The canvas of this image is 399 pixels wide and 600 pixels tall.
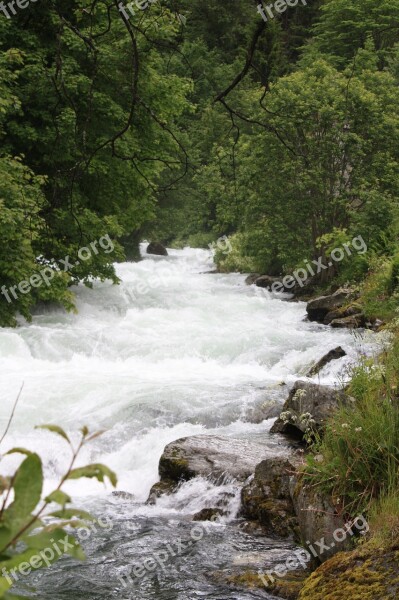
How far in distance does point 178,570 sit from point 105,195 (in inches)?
516

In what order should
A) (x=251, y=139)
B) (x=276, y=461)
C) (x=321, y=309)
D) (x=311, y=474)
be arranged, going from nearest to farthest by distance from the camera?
(x=311, y=474) < (x=276, y=461) < (x=321, y=309) < (x=251, y=139)

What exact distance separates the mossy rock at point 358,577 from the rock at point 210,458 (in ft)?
9.93

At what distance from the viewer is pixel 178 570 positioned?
5.09m

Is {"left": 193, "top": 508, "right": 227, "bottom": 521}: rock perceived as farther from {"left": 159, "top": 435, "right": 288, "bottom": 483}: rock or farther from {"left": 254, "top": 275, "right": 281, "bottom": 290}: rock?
{"left": 254, "top": 275, "right": 281, "bottom": 290}: rock

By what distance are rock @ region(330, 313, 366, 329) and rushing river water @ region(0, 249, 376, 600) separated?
0.32 metres

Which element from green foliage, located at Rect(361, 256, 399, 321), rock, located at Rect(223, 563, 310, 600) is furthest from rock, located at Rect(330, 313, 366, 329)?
rock, located at Rect(223, 563, 310, 600)

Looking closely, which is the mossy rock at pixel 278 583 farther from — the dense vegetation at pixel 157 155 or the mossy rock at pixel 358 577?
the dense vegetation at pixel 157 155

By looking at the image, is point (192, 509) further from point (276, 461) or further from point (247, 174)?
point (247, 174)

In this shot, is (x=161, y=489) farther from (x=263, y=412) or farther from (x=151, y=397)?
(x=151, y=397)

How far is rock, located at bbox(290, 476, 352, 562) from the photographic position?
423 cm

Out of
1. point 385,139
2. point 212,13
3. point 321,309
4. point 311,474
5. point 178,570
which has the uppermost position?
point 212,13

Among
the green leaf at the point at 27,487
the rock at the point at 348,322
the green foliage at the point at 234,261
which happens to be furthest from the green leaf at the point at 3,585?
the green foliage at the point at 234,261

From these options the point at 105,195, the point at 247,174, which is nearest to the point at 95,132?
the point at 105,195

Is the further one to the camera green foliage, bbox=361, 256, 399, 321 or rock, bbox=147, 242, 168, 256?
rock, bbox=147, 242, 168, 256
